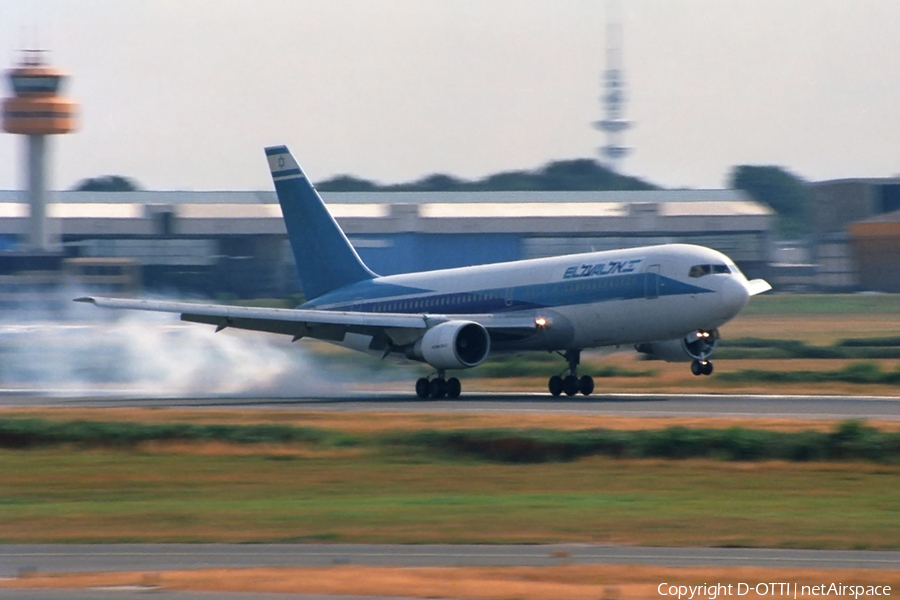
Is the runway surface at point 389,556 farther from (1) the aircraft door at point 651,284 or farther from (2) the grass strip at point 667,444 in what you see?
(1) the aircraft door at point 651,284

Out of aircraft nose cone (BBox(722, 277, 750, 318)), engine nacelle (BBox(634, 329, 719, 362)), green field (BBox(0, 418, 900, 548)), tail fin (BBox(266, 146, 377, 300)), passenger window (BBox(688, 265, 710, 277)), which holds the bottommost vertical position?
green field (BBox(0, 418, 900, 548))

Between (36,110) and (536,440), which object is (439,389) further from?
(36,110)

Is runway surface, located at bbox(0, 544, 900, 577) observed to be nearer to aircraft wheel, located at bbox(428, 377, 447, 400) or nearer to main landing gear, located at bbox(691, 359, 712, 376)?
main landing gear, located at bbox(691, 359, 712, 376)

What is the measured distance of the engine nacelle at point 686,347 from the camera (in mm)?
40219

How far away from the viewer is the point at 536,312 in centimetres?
4141

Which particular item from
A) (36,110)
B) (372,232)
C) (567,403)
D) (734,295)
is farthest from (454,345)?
(36,110)

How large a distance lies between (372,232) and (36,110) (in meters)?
30.6

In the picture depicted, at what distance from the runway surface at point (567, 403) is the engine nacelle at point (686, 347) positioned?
1197mm

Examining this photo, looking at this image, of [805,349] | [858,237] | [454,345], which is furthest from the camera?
[858,237]

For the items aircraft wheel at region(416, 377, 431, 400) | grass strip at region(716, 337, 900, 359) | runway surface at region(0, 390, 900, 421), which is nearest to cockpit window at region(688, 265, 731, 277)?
runway surface at region(0, 390, 900, 421)

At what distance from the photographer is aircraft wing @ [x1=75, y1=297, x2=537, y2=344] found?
4125 centimetres

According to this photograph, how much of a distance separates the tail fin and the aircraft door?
40.0ft

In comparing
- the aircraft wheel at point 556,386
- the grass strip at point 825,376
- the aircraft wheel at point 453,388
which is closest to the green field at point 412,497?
the aircraft wheel at point 453,388

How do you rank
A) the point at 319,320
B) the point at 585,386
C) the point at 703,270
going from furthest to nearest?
1. the point at 585,386
2. the point at 319,320
3. the point at 703,270
